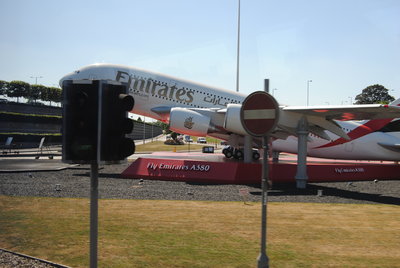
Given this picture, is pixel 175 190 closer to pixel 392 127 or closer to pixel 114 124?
pixel 114 124

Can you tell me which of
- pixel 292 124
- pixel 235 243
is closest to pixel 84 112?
pixel 235 243

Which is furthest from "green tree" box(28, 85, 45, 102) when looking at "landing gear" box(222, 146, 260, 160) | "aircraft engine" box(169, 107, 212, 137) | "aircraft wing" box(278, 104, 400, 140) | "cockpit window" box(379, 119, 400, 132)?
"aircraft wing" box(278, 104, 400, 140)

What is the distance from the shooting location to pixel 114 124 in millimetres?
4926

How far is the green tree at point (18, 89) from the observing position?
232 ft

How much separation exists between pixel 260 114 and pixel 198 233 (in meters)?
4.31

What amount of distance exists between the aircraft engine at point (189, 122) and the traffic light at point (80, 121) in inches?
656

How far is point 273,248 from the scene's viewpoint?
7.93 meters

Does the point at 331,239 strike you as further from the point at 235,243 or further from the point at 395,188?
the point at 395,188

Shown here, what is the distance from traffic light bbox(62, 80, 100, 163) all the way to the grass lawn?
2920 mm

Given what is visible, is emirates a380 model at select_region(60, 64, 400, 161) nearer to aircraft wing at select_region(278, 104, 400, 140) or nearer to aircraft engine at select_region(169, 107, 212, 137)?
aircraft engine at select_region(169, 107, 212, 137)

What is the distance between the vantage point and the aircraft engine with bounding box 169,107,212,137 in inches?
850

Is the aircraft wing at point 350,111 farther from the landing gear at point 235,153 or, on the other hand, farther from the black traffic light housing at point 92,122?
the black traffic light housing at point 92,122

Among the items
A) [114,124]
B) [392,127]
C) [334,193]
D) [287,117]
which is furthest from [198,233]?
[392,127]

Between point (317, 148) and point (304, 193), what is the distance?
9467 mm
